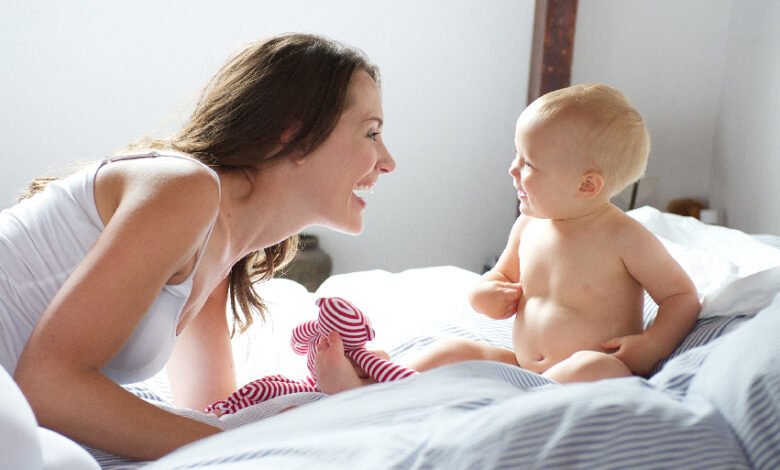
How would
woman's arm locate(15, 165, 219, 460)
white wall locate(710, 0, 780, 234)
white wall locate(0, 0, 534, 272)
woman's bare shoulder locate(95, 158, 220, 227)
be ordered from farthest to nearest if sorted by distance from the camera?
white wall locate(0, 0, 534, 272), white wall locate(710, 0, 780, 234), woman's bare shoulder locate(95, 158, 220, 227), woman's arm locate(15, 165, 219, 460)

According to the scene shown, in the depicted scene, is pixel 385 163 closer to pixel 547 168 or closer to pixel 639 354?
pixel 547 168

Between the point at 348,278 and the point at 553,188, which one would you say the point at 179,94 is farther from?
the point at 553,188

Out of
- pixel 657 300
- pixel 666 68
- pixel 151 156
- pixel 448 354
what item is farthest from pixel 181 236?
pixel 666 68

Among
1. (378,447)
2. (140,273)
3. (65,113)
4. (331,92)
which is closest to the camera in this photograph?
(378,447)

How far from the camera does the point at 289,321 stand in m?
1.85

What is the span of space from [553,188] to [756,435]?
0.84 m

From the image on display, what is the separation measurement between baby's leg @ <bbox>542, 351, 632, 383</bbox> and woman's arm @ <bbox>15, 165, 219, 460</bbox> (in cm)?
51

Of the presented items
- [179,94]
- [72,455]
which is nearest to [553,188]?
[72,455]

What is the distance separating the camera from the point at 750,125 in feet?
10.3

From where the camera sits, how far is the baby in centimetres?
139

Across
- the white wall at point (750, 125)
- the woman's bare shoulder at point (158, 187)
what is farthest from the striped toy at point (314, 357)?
the white wall at point (750, 125)

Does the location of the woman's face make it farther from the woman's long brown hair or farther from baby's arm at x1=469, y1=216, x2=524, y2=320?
baby's arm at x1=469, y1=216, x2=524, y2=320

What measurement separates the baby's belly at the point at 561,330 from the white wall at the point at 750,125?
1702 millimetres

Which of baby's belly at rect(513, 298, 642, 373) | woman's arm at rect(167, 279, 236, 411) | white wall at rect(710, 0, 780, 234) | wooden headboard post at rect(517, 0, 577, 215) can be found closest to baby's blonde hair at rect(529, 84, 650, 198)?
baby's belly at rect(513, 298, 642, 373)
